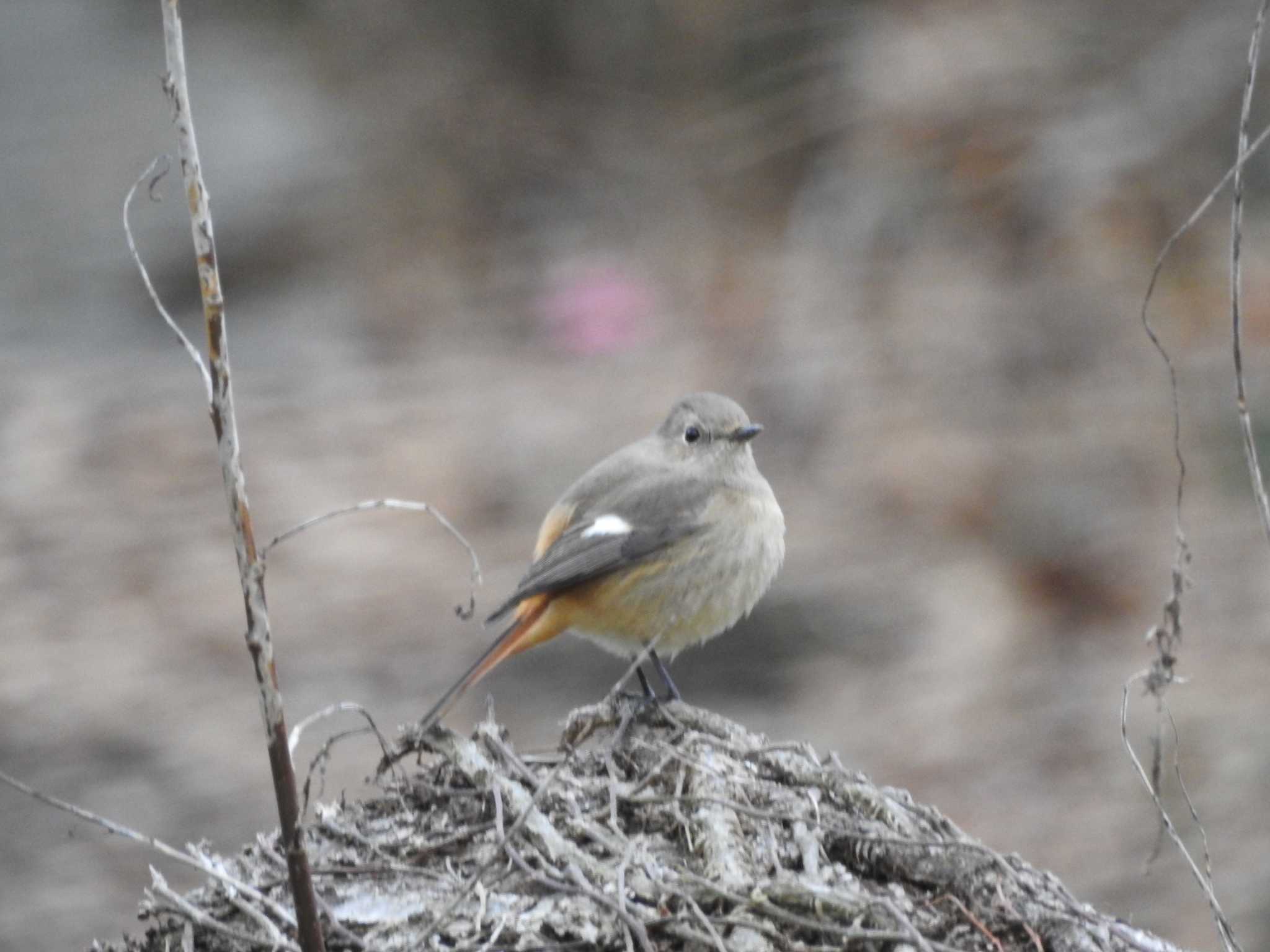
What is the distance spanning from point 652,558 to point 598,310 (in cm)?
575

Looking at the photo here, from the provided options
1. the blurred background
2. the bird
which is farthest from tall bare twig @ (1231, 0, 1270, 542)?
the blurred background

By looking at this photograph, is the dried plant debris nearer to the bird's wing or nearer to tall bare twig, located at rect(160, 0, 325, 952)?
tall bare twig, located at rect(160, 0, 325, 952)

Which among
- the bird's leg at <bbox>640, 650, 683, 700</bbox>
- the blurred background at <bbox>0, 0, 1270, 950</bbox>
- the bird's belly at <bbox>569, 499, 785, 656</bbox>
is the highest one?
the blurred background at <bbox>0, 0, 1270, 950</bbox>

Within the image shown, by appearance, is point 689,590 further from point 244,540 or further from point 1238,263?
point 244,540

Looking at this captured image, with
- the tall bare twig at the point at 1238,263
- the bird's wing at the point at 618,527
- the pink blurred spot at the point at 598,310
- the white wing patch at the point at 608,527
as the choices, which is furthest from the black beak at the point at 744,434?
the pink blurred spot at the point at 598,310

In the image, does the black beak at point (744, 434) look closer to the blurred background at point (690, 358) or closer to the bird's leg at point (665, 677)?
the bird's leg at point (665, 677)

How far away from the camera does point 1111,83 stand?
33.9 feet

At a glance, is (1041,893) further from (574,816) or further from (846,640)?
(846,640)

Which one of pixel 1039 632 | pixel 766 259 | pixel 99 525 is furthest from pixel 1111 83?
pixel 99 525

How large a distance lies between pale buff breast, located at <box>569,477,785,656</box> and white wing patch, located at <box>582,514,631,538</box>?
13 centimetres

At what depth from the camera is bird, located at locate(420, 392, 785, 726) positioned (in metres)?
4.79

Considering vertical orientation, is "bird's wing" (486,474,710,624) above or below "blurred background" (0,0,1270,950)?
below

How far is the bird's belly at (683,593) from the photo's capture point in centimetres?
492

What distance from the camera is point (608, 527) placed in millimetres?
5008
